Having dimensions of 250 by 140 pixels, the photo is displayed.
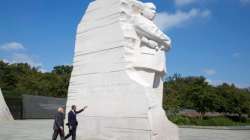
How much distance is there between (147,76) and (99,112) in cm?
193

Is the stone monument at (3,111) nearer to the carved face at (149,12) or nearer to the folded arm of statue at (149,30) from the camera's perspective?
the carved face at (149,12)

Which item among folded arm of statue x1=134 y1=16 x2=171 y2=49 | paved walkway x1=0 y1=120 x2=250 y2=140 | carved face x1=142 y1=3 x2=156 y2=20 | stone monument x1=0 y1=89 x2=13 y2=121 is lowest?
paved walkway x1=0 y1=120 x2=250 y2=140

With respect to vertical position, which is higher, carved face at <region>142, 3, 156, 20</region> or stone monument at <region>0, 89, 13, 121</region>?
carved face at <region>142, 3, 156, 20</region>

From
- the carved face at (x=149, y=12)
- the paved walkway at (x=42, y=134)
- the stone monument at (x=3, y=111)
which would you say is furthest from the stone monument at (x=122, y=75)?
the stone monument at (x=3, y=111)

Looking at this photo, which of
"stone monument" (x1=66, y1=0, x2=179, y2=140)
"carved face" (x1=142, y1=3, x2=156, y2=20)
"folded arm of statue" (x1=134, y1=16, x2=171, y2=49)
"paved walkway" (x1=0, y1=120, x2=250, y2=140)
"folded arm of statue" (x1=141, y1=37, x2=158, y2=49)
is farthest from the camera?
"paved walkway" (x1=0, y1=120, x2=250, y2=140)

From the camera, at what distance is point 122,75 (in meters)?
10.6

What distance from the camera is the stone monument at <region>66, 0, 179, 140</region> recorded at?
1000 cm

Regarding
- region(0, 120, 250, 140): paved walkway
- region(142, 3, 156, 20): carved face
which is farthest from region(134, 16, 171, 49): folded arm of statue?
region(0, 120, 250, 140): paved walkway

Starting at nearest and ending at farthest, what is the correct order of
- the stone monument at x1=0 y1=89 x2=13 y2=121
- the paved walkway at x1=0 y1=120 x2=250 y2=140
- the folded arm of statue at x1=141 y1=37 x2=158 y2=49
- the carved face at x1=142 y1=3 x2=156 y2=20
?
the folded arm of statue at x1=141 y1=37 x2=158 y2=49, the carved face at x1=142 y1=3 x2=156 y2=20, the paved walkway at x1=0 y1=120 x2=250 y2=140, the stone monument at x1=0 y1=89 x2=13 y2=121

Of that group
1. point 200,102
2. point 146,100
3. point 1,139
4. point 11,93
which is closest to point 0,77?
point 11,93

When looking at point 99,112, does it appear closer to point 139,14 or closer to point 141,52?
point 141,52

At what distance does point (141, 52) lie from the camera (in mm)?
11195

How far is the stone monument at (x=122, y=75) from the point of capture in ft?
32.8

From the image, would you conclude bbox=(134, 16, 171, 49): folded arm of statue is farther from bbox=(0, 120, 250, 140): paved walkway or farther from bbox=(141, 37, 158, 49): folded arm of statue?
bbox=(0, 120, 250, 140): paved walkway
